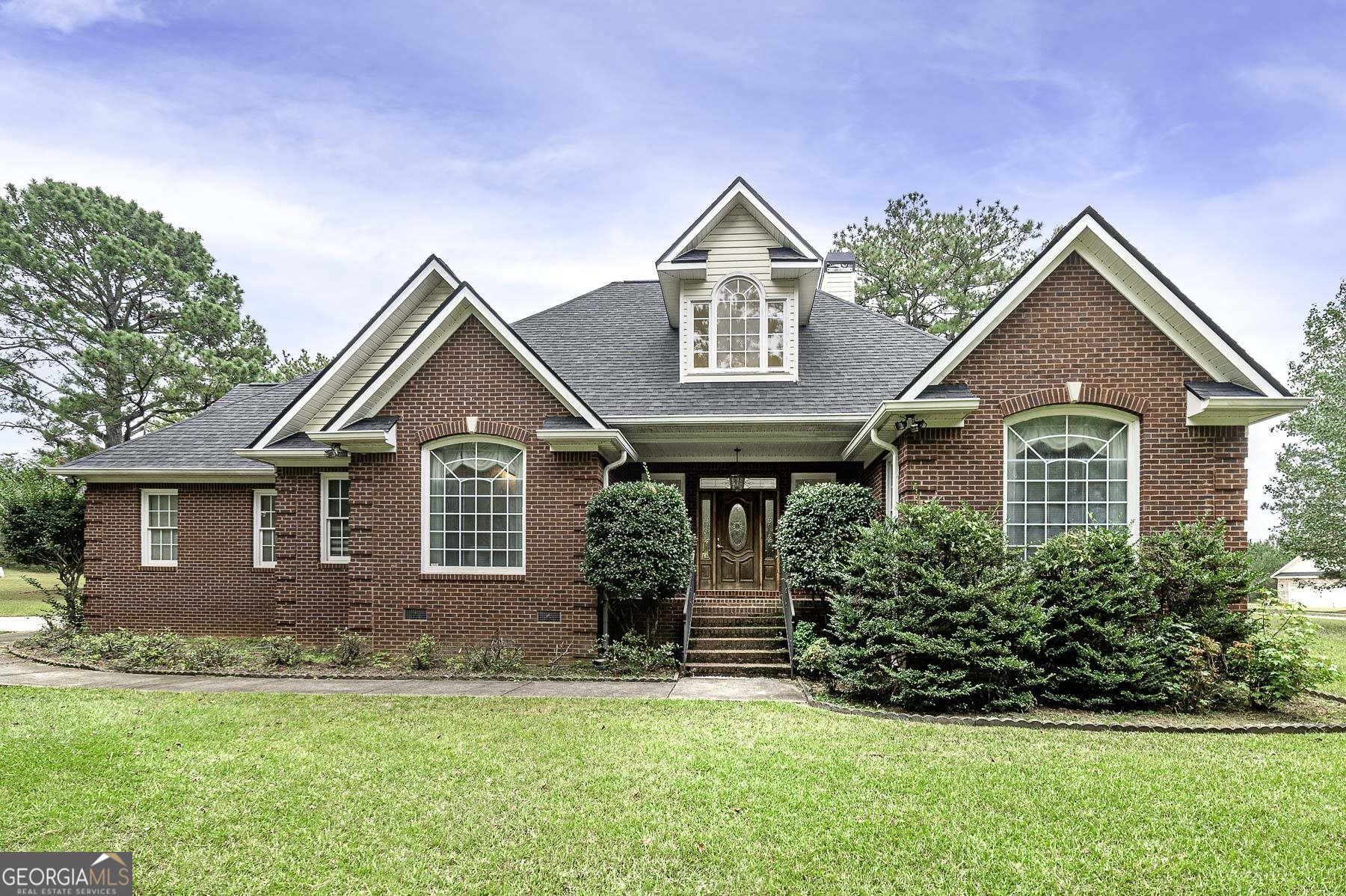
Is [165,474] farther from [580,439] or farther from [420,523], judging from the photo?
[580,439]

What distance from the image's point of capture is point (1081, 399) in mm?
9930

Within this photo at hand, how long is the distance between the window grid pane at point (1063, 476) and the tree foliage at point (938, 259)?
794 inches

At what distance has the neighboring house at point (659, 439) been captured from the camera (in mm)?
9930

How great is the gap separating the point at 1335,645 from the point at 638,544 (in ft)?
54.4

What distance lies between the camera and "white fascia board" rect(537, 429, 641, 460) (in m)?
11.0

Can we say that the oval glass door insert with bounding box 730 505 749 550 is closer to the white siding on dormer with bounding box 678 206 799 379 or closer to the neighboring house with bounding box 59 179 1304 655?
the neighboring house with bounding box 59 179 1304 655

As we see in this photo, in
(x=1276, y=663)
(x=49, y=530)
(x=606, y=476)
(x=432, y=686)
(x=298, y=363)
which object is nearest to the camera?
(x=1276, y=663)

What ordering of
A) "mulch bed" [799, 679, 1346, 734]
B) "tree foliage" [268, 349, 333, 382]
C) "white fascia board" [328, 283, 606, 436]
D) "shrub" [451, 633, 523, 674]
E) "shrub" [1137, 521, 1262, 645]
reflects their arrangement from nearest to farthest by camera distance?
"mulch bed" [799, 679, 1346, 734], "shrub" [1137, 521, 1262, 645], "shrub" [451, 633, 523, 674], "white fascia board" [328, 283, 606, 436], "tree foliage" [268, 349, 333, 382]

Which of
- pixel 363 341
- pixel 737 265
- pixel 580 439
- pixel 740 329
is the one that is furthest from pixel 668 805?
pixel 737 265

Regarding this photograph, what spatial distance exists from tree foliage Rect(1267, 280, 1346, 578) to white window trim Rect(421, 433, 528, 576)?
2304 centimetres

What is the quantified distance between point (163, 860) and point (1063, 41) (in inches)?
645

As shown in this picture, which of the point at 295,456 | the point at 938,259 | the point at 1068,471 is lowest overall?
the point at 1068,471

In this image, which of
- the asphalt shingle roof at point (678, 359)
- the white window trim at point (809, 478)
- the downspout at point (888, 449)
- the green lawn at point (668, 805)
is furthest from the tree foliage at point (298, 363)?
the downspout at point (888, 449)

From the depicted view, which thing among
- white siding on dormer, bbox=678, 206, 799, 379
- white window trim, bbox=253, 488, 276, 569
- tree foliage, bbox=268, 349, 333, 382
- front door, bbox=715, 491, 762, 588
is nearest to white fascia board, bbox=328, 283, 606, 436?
A: white siding on dormer, bbox=678, 206, 799, 379
